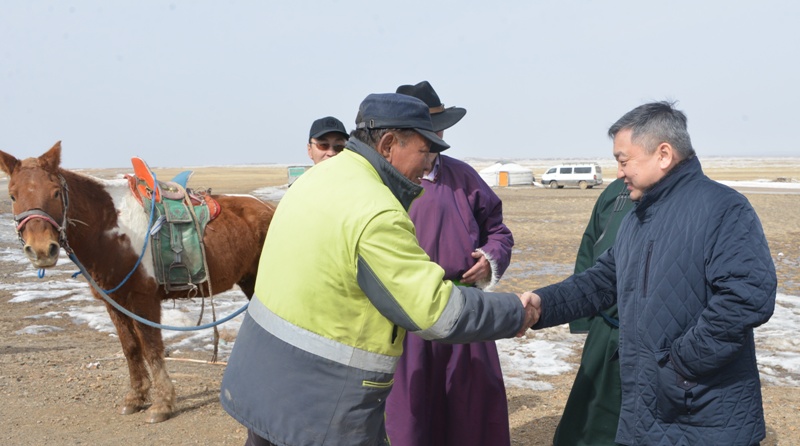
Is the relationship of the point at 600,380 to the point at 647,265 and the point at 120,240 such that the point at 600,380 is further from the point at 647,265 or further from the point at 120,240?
the point at 120,240

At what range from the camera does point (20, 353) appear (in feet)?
22.9

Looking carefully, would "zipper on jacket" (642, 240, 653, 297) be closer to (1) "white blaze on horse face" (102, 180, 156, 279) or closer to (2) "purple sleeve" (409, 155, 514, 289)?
(2) "purple sleeve" (409, 155, 514, 289)

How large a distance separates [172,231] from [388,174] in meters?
3.46

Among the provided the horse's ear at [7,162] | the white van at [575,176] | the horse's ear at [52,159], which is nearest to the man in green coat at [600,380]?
the horse's ear at [52,159]

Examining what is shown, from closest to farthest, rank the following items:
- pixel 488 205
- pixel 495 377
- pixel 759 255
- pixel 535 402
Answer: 1. pixel 759 255
2. pixel 495 377
3. pixel 488 205
4. pixel 535 402

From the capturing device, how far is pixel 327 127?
16.8 ft

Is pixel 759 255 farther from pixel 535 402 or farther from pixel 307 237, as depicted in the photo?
pixel 535 402

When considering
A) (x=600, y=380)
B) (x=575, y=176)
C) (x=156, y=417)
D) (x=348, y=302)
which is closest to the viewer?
(x=348, y=302)

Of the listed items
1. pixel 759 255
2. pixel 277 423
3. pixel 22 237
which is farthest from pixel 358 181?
pixel 22 237

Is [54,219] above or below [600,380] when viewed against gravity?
above

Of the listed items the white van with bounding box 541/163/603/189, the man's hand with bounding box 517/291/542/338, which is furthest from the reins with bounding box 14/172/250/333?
the white van with bounding box 541/163/603/189

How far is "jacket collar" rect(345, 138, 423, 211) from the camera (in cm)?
222

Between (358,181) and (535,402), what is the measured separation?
3.82m

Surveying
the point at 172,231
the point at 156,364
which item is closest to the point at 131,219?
the point at 172,231
